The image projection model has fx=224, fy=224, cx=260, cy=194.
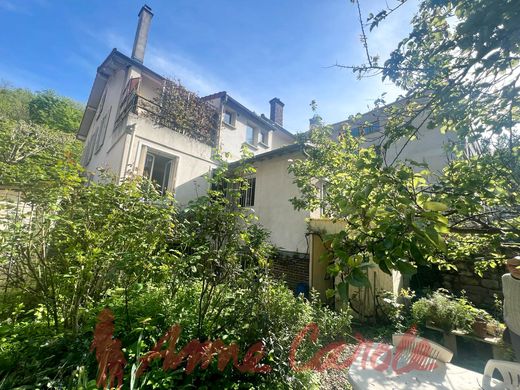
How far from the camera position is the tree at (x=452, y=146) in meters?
1.37

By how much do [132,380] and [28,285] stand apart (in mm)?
2416

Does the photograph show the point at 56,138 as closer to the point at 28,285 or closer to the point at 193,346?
the point at 28,285

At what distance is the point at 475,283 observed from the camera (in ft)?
24.7

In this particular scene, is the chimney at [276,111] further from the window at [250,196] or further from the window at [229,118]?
the window at [250,196]

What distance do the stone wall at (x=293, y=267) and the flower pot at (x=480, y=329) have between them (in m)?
4.30

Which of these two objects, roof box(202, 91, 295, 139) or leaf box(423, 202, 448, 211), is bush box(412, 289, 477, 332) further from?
roof box(202, 91, 295, 139)

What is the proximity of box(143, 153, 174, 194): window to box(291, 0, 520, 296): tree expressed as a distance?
900 centimetres

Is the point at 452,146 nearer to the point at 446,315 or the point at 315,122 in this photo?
the point at 446,315

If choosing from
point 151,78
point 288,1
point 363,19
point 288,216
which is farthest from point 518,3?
point 151,78

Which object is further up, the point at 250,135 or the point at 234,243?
the point at 250,135

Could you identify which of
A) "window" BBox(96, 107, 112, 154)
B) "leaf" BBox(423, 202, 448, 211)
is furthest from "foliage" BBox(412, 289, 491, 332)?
"window" BBox(96, 107, 112, 154)

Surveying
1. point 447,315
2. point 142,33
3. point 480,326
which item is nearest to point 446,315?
point 447,315

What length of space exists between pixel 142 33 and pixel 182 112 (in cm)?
588

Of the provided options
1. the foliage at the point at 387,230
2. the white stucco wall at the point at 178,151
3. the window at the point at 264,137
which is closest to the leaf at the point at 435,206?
the foliage at the point at 387,230
